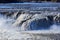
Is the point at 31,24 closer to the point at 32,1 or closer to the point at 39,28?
the point at 39,28

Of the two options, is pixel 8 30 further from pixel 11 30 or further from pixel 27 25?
pixel 27 25

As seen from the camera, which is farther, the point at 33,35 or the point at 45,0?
the point at 45,0

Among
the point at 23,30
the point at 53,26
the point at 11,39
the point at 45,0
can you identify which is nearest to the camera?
the point at 11,39

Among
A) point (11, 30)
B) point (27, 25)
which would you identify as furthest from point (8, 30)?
point (27, 25)

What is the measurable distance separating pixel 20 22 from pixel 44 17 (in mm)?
462

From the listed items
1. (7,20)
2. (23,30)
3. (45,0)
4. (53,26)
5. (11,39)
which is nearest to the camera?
(11,39)

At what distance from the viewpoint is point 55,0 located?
5734 mm

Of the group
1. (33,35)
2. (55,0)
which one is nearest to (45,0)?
(55,0)

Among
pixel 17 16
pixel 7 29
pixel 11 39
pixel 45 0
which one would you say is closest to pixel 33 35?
pixel 11 39

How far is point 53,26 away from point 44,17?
24cm

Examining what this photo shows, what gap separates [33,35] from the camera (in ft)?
8.91

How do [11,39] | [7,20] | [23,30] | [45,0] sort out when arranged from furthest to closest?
[45,0] → [7,20] → [23,30] → [11,39]

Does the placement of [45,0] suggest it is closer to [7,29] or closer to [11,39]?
[7,29]

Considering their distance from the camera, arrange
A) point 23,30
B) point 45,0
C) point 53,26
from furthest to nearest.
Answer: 1. point 45,0
2. point 53,26
3. point 23,30
